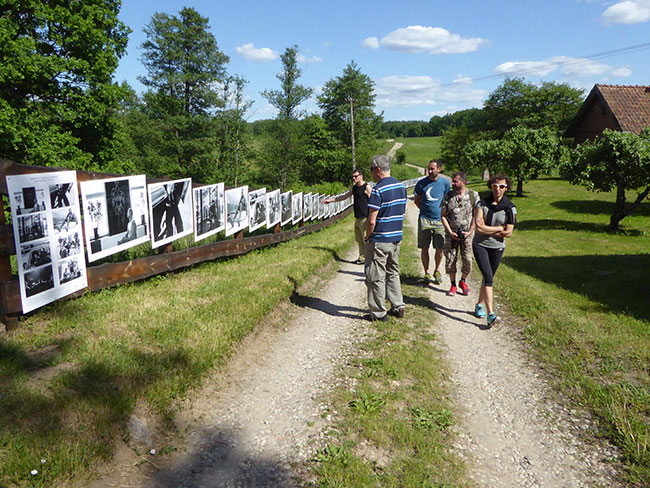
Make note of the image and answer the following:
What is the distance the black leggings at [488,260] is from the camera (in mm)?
5766

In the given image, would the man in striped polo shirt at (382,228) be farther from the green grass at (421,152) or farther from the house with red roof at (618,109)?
the green grass at (421,152)

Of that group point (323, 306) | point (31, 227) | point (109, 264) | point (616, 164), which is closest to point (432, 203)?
point (323, 306)

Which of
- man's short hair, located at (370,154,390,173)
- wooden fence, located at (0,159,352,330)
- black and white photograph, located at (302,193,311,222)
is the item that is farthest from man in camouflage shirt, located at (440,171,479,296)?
black and white photograph, located at (302,193,311,222)

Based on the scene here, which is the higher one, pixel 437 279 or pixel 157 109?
pixel 157 109

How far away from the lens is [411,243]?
13.8 m

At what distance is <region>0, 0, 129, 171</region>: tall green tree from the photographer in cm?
1820

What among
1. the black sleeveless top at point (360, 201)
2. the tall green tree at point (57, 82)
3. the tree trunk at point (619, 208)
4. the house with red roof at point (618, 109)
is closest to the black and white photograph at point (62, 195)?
the black sleeveless top at point (360, 201)

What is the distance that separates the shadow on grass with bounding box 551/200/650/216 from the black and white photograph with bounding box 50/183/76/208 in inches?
1009

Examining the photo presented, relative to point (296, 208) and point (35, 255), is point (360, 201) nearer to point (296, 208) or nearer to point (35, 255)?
point (296, 208)

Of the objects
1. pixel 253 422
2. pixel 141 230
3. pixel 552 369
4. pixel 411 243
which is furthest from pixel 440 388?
pixel 411 243

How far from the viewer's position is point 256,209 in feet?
33.1

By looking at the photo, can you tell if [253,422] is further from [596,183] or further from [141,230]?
[596,183]

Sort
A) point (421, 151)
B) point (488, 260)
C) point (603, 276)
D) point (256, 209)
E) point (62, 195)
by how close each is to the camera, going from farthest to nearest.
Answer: point (421, 151) < point (256, 209) < point (603, 276) < point (488, 260) < point (62, 195)

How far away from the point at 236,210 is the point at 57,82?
731 inches
